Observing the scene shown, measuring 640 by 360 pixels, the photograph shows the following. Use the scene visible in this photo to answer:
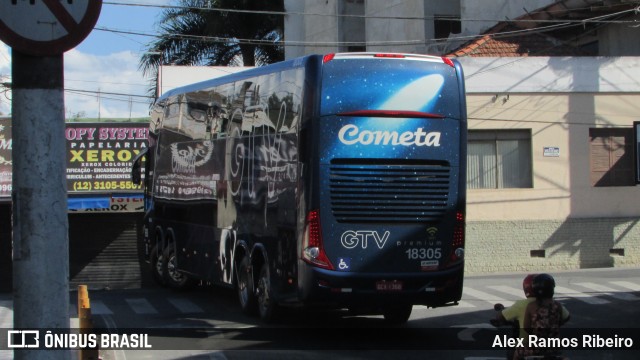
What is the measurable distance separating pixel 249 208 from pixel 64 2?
381 inches

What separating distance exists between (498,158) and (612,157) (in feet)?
11.4

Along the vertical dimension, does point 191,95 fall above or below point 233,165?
above

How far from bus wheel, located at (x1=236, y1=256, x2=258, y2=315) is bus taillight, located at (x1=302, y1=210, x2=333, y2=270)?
2752 millimetres

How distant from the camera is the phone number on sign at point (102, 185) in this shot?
87.0ft

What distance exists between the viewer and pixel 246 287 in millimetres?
14016

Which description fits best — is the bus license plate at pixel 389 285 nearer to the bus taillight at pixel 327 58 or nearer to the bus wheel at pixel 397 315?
the bus wheel at pixel 397 315

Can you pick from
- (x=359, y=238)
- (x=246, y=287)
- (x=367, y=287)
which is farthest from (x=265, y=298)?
(x=359, y=238)

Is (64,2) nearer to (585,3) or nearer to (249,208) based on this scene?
(249,208)

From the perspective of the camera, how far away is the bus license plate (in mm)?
11250

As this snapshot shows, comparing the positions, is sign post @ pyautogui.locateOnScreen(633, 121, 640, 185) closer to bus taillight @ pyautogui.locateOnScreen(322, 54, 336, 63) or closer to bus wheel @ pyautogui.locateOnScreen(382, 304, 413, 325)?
bus wheel @ pyautogui.locateOnScreen(382, 304, 413, 325)

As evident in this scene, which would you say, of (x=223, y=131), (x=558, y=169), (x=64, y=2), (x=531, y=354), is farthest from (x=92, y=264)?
(x=64, y=2)

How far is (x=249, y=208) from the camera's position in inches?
541

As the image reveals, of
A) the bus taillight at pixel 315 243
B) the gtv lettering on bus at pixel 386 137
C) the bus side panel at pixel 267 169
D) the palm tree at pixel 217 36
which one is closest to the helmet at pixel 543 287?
the bus taillight at pixel 315 243

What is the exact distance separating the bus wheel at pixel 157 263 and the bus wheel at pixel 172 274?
30 centimetres
